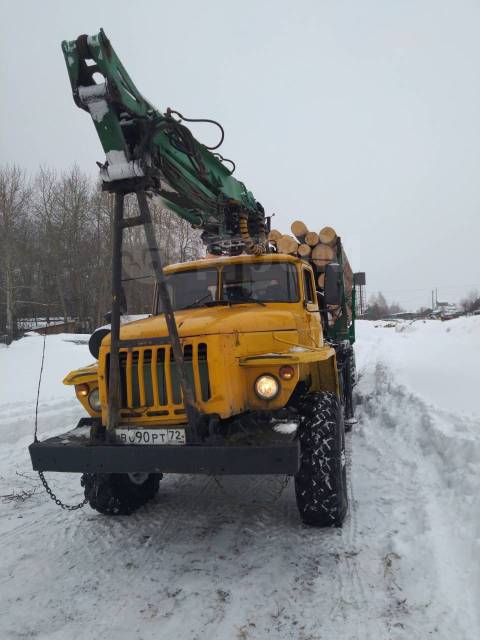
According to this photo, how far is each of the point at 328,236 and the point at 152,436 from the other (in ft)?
18.3

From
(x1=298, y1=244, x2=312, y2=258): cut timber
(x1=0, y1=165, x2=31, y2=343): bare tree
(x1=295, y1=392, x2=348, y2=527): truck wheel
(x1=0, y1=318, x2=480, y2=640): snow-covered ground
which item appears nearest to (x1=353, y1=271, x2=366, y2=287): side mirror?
(x1=298, y1=244, x2=312, y2=258): cut timber

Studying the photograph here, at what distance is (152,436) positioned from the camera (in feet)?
12.4

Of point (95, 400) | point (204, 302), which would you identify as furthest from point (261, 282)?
point (95, 400)

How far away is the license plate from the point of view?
3.74m

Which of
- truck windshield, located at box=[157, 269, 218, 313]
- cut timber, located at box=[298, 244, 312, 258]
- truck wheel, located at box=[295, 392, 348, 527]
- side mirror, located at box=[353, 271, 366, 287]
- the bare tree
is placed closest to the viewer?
truck wheel, located at box=[295, 392, 348, 527]

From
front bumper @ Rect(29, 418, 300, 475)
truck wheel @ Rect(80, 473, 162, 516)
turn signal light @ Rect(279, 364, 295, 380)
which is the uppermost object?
turn signal light @ Rect(279, 364, 295, 380)

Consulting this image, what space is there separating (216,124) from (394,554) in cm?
381

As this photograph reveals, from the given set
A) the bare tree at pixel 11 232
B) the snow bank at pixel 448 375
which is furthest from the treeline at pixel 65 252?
the snow bank at pixel 448 375

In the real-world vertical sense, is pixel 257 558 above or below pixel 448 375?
below

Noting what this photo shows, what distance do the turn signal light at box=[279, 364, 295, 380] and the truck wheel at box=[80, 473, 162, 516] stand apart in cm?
182

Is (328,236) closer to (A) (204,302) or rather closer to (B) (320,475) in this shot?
Answer: (A) (204,302)

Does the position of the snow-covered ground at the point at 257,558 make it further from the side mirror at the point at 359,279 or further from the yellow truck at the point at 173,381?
the side mirror at the point at 359,279

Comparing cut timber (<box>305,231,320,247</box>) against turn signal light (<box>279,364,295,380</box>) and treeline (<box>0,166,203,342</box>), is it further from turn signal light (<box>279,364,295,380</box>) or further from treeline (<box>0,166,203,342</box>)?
treeline (<box>0,166,203,342</box>)

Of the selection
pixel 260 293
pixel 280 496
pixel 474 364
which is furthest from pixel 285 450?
pixel 474 364
